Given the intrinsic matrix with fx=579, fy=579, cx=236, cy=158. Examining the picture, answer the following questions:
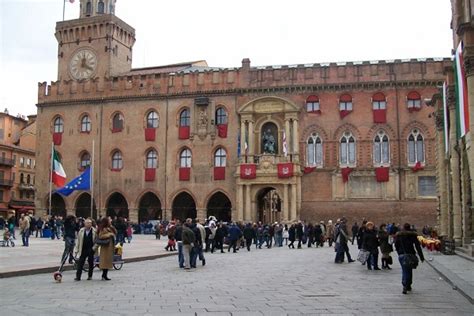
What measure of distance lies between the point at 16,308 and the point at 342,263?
13.1 meters

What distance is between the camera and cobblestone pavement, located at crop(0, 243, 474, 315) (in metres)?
9.94

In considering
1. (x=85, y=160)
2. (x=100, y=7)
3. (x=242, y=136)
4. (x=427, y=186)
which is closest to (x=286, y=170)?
(x=242, y=136)

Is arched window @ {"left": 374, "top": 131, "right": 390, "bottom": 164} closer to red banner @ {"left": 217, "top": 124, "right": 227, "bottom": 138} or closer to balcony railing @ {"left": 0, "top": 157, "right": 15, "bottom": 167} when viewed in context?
red banner @ {"left": 217, "top": 124, "right": 227, "bottom": 138}

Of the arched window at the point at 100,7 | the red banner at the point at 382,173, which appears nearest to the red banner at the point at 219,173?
the red banner at the point at 382,173

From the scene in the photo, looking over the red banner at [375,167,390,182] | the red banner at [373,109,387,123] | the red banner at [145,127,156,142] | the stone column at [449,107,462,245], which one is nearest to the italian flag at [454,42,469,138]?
the stone column at [449,107,462,245]

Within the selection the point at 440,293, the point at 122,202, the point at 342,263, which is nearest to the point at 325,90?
the point at 122,202

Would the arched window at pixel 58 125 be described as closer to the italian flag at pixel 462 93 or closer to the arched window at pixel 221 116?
the arched window at pixel 221 116

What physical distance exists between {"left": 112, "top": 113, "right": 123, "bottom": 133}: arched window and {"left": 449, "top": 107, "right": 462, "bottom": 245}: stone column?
103 ft

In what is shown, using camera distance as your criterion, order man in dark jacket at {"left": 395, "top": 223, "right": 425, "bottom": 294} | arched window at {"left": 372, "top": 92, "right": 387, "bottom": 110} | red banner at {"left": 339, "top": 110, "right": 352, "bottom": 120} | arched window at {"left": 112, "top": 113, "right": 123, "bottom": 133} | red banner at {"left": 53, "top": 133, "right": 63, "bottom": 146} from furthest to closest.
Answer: red banner at {"left": 53, "top": 133, "right": 63, "bottom": 146} → arched window at {"left": 112, "top": 113, "right": 123, "bottom": 133} → red banner at {"left": 339, "top": 110, "right": 352, "bottom": 120} → arched window at {"left": 372, "top": 92, "right": 387, "bottom": 110} → man in dark jacket at {"left": 395, "top": 223, "right": 425, "bottom": 294}

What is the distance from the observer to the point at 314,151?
45.6 m

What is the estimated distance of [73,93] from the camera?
52344 mm

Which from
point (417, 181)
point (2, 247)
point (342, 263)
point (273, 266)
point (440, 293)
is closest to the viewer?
point (440, 293)

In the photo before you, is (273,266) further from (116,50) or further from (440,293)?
(116,50)

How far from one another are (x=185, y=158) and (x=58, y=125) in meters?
13.1
